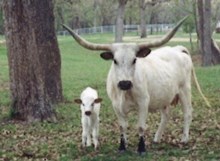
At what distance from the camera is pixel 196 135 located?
36.2 feet

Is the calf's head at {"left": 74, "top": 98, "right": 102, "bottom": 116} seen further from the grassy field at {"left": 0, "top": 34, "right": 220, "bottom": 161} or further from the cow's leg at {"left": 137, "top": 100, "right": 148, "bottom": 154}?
the cow's leg at {"left": 137, "top": 100, "right": 148, "bottom": 154}

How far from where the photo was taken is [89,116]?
1005cm

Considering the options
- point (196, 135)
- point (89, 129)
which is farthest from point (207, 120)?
point (89, 129)

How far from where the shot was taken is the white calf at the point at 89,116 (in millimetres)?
9984

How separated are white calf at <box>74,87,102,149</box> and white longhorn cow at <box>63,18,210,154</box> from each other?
1.80 feet

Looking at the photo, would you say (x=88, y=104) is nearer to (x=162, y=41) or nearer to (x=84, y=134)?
(x=84, y=134)

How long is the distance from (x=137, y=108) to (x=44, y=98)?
3672 mm

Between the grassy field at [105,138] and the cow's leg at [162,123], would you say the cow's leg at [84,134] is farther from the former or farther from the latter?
the cow's leg at [162,123]

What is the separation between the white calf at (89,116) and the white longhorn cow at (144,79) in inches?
21.6

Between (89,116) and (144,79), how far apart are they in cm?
125

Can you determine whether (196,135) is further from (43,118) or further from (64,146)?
(43,118)

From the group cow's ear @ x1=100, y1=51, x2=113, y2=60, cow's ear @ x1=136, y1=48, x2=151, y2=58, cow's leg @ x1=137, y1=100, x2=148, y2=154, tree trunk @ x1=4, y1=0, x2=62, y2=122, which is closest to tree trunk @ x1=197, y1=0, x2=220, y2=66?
tree trunk @ x1=4, y1=0, x2=62, y2=122

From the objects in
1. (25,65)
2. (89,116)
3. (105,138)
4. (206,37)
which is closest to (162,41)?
(89,116)

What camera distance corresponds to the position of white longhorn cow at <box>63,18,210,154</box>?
8.88m
